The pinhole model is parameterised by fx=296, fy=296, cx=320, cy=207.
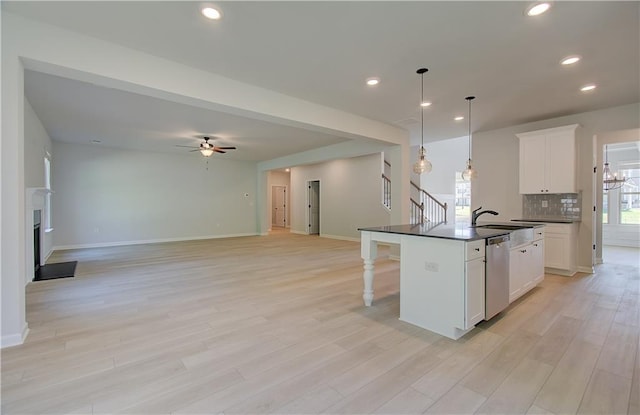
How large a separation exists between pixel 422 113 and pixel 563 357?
387 cm

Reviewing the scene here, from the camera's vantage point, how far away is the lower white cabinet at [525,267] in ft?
10.7

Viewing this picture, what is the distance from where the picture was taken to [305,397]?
1.78 m

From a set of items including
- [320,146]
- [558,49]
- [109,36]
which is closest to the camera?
[109,36]

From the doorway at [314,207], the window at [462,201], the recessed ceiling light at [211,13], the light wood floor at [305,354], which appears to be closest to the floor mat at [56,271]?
the light wood floor at [305,354]

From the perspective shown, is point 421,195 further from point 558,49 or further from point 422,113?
point 558,49

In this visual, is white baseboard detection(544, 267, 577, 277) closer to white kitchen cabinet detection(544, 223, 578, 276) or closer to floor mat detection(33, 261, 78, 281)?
white kitchen cabinet detection(544, 223, 578, 276)

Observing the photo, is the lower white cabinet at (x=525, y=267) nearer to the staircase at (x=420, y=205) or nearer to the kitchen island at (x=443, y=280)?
the kitchen island at (x=443, y=280)

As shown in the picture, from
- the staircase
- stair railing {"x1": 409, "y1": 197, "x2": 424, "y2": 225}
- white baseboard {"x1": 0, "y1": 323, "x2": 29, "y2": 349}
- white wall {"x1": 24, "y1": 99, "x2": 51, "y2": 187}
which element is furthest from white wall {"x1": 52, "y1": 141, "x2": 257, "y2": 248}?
white baseboard {"x1": 0, "y1": 323, "x2": 29, "y2": 349}

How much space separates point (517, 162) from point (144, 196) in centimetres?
941

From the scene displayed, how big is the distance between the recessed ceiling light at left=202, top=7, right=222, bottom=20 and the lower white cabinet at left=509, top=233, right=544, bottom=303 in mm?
3630

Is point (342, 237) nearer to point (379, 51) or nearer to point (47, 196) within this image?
point (379, 51)

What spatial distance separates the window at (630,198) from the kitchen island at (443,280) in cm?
801

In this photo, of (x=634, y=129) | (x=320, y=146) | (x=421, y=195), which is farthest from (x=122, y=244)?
(x=634, y=129)

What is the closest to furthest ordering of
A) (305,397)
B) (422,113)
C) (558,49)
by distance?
(305,397)
(558,49)
(422,113)
